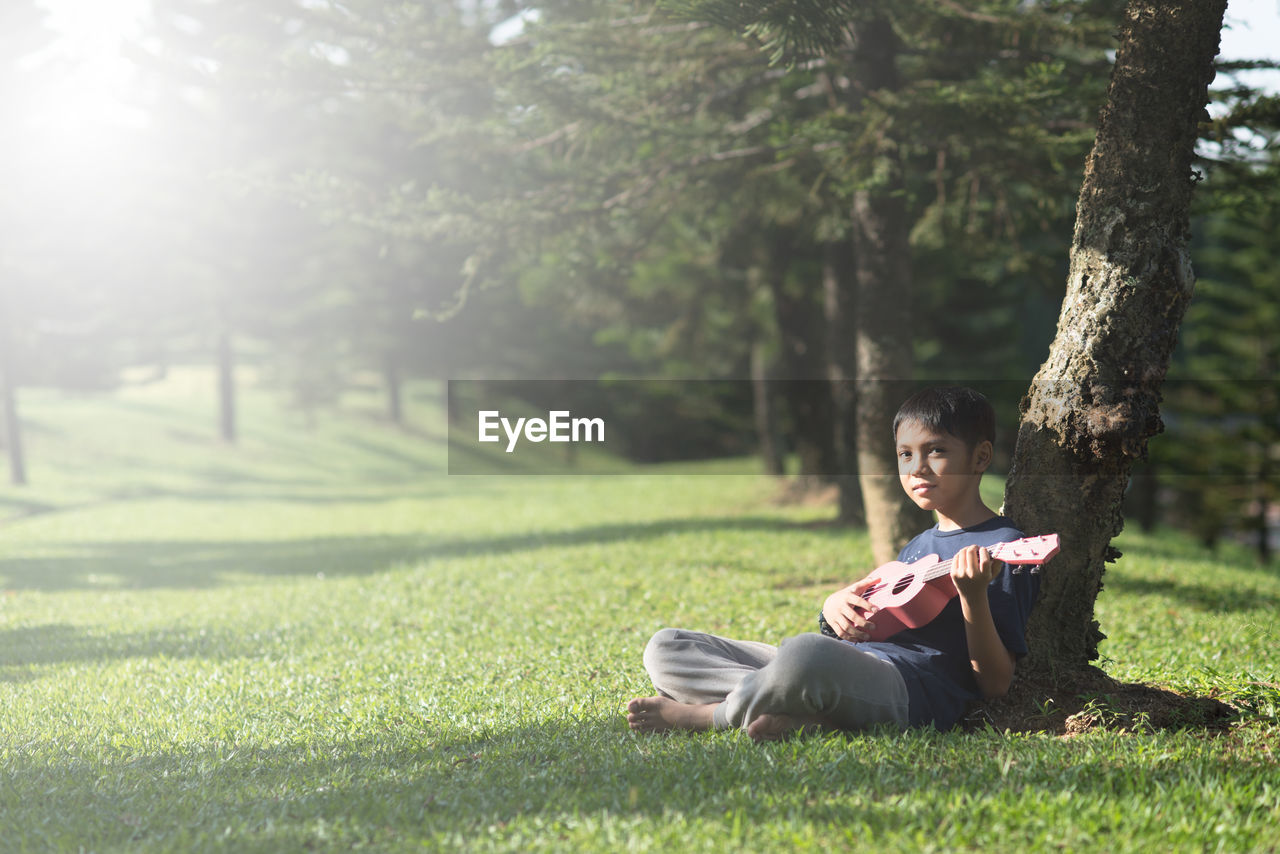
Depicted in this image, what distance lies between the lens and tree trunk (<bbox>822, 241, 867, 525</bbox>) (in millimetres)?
13500

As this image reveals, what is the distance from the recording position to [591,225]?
10.0m

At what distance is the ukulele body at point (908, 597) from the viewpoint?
390 cm

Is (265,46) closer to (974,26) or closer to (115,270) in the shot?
(974,26)

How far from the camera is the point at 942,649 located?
4.05m

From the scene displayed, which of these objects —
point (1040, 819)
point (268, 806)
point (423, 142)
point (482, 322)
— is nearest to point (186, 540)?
point (423, 142)

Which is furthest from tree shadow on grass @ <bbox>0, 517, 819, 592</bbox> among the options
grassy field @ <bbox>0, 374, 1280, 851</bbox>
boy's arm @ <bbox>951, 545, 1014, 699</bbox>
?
boy's arm @ <bbox>951, 545, 1014, 699</bbox>

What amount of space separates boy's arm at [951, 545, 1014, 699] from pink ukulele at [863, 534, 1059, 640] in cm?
10

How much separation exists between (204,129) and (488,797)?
2964cm

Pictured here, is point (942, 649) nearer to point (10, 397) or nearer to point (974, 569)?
point (974, 569)

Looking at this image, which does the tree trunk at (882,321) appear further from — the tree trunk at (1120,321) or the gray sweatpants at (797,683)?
the gray sweatpants at (797,683)

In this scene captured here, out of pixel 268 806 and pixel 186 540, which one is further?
pixel 186 540

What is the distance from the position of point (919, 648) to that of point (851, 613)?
334mm

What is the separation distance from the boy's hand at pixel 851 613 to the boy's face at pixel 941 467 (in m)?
0.42

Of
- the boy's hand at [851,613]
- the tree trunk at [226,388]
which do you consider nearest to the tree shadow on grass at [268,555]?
the boy's hand at [851,613]
